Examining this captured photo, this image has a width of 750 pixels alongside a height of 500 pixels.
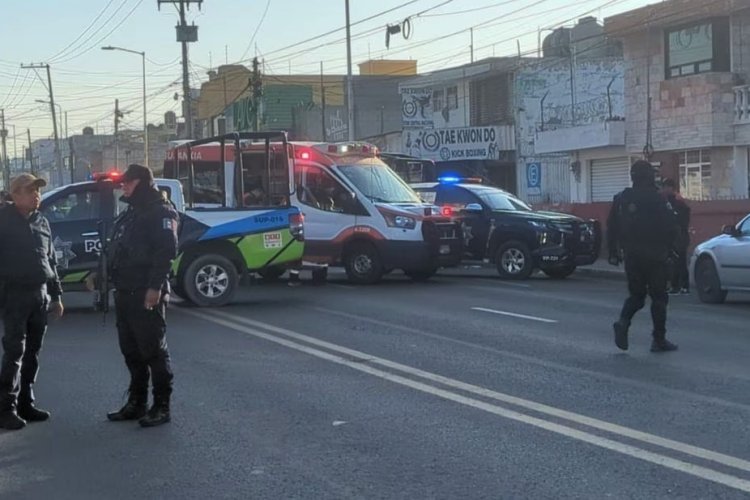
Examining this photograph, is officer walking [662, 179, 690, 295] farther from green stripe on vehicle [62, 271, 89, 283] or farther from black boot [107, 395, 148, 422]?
black boot [107, 395, 148, 422]

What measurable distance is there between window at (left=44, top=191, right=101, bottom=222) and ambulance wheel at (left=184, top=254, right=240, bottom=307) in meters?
1.59

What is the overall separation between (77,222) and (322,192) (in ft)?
18.7

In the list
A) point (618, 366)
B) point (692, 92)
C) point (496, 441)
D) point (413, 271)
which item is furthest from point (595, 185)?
point (496, 441)

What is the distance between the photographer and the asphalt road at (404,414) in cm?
602

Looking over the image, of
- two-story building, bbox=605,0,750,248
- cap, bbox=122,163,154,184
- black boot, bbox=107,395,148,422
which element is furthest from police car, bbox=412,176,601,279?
cap, bbox=122,163,154,184

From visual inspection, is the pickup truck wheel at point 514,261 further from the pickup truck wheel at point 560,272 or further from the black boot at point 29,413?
the black boot at point 29,413

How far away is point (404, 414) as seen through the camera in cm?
779

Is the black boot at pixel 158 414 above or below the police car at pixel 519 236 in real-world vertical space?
below

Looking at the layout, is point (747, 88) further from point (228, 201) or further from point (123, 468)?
point (123, 468)

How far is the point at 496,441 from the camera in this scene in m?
6.90

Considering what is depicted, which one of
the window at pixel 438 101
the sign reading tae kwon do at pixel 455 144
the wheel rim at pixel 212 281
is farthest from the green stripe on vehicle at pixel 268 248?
the window at pixel 438 101

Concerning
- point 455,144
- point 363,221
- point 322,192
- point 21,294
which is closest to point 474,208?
point 363,221

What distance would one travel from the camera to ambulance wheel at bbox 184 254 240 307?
599 inches

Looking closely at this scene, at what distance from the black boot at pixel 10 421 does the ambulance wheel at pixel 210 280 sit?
301 inches
